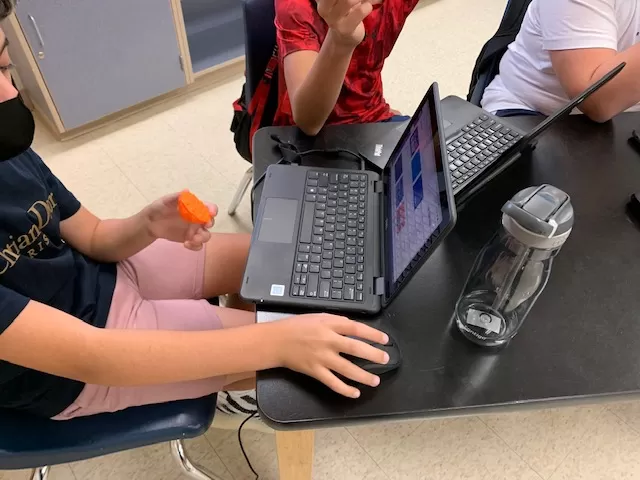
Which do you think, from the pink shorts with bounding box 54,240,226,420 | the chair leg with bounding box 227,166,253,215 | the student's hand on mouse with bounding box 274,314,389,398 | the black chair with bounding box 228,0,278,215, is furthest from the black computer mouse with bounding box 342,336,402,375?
the chair leg with bounding box 227,166,253,215

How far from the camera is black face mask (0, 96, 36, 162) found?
691mm

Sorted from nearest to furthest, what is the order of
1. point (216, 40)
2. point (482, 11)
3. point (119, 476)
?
point (119, 476)
point (216, 40)
point (482, 11)

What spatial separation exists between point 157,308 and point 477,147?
0.62 meters

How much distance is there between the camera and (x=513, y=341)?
690 millimetres

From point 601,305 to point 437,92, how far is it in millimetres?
374

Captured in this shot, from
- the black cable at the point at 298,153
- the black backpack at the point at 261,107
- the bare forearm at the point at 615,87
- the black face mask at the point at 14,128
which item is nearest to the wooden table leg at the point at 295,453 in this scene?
the black cable at the point at 298,153

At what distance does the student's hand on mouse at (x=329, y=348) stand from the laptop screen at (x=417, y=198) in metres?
0.08

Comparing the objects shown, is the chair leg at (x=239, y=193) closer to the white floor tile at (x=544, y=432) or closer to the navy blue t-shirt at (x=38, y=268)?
the navy blue t-shirt at (x=38, y=268)

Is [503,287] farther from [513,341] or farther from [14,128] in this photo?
[14,128]

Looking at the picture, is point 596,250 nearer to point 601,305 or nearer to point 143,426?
point 601,305

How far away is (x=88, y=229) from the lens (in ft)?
3.08

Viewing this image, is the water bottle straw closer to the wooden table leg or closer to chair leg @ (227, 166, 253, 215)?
the wooden table leg

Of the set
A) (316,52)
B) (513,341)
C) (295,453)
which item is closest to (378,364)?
(513,341)

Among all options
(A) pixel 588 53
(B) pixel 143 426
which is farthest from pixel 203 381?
(A) pixel 588 53
